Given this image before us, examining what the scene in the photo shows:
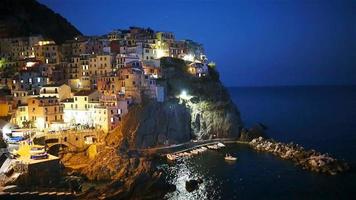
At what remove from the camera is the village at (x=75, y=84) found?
51.4 metres

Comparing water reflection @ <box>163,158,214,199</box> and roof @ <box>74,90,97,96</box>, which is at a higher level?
roof @ <box>74,90,97,96</box>

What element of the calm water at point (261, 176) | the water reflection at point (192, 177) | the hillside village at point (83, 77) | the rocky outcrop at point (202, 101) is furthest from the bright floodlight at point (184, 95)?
the water reflection at point (192, 177)

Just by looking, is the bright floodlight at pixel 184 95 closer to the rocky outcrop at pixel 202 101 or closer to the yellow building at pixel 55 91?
the rocky outcrop at pixel 202 101

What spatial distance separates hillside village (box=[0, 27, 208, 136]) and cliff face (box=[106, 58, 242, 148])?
1644 mm

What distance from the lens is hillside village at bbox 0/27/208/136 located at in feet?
180

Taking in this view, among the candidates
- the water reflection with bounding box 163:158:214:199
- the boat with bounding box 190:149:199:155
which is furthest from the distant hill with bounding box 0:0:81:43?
the water reflection with bounding box 163:158:214:199

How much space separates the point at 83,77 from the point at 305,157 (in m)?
33.7

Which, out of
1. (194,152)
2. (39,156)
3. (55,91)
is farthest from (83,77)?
(39,156)

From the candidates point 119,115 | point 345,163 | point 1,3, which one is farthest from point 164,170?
point 1,3

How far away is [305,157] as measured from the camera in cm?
5859

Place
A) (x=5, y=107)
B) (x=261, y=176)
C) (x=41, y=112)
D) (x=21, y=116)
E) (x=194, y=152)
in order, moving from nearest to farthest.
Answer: (x=261, y=176) → (x=41, y=112) → (x=21, y=116) → (x=5, y=107) → (x=194, y=152)

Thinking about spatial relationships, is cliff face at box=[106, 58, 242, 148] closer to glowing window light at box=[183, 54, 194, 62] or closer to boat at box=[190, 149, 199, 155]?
boat at box=[190, 149, 199, 155]

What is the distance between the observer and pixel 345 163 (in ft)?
179

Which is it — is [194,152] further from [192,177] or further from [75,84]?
[75,84]
